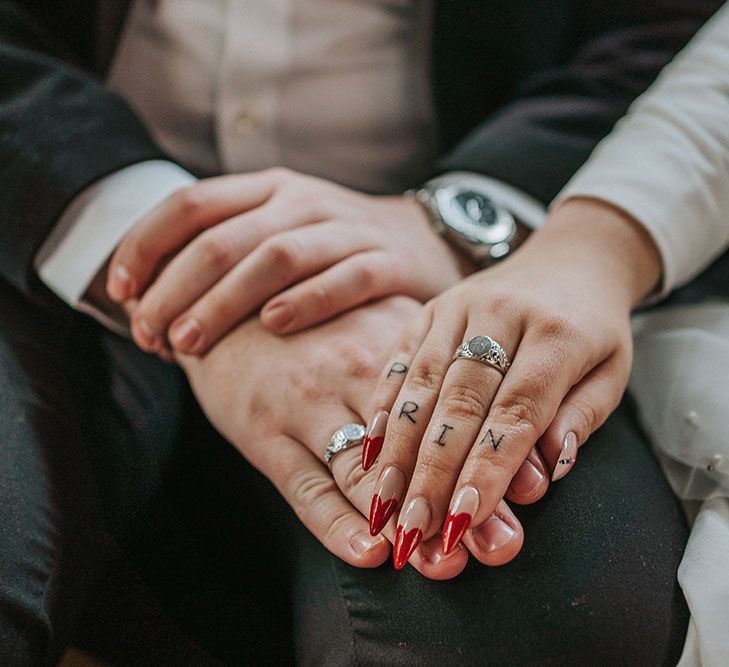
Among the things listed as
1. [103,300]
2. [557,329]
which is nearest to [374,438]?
[557,329]

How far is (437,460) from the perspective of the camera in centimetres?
45

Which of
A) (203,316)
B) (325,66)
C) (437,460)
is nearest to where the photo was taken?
(437,460)

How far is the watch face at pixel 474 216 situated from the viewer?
734 mm

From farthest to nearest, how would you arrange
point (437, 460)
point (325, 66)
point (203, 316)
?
point (325, 66), point (203, 316), point (437, 460)

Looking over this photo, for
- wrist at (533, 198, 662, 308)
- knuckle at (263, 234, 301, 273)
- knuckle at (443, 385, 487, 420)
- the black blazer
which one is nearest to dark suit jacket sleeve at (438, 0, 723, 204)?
the black blazer

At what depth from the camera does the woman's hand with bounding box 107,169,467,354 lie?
0.62m

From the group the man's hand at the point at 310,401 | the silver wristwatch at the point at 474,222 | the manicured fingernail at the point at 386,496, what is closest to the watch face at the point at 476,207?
the silver wristwatch at the point at 474,222

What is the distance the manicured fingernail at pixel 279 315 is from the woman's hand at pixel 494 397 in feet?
0.35

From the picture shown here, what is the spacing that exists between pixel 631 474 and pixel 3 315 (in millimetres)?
543

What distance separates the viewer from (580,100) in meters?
0.84

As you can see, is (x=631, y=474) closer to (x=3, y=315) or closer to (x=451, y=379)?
(x=451, y=379)

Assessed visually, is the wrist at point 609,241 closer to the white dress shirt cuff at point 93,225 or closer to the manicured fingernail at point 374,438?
the manicured fingernail at point 374,438

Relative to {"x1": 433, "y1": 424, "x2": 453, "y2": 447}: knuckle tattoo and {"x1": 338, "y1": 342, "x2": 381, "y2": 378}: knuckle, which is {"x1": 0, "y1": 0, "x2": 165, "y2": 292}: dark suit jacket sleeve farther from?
{"x1": 433, "y1": 424, "x2": 453, "y2": 447}: knuckle tattoo

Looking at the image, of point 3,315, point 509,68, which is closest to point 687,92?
point 509,68
